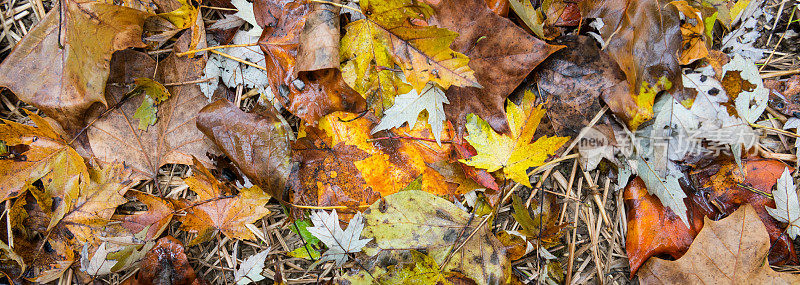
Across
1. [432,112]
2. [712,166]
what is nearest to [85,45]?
[432,112]

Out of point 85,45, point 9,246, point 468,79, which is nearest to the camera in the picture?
point 468,79

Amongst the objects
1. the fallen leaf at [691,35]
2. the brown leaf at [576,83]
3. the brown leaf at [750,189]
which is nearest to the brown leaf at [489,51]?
the brown leaf at [576,83]

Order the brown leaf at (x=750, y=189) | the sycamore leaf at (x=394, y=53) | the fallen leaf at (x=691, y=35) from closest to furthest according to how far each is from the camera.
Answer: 1. the sycamore leaf at (x=394, y=53)
2. the fallen leaf at (x=691, y=35)
3. the brown leaf at (x=750, y=189)

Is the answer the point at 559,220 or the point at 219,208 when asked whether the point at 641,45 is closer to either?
the point at 559,220

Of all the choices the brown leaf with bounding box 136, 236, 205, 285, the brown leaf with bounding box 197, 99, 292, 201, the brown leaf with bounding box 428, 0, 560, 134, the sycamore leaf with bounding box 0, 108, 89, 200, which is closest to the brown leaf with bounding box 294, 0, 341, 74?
the brown leaf with bounding box 197, 99, 292, 201

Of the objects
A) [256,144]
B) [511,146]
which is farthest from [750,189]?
[256,144]

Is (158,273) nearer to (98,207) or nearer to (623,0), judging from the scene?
(98,207)

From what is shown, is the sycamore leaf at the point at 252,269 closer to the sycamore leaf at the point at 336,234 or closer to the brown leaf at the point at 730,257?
the sycamore leaf at the point at 336,234
